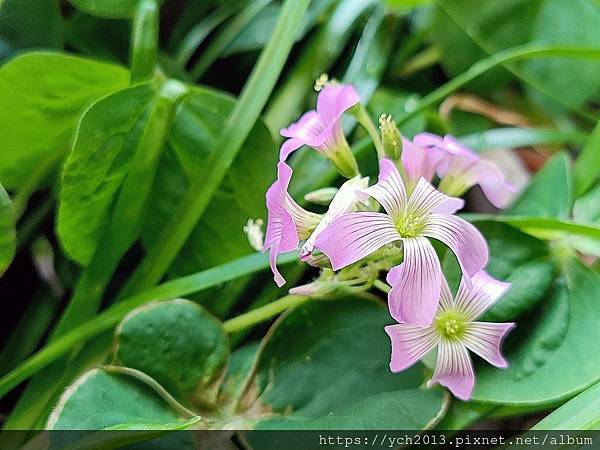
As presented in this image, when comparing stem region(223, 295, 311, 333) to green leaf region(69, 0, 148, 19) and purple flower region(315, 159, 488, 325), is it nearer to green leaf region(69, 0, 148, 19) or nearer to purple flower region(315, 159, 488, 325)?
purple flower region(315, 159, 488, 325)

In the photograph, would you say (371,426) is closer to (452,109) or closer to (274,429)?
(274,429)

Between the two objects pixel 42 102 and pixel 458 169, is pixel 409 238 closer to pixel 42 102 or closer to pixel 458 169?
pixel 458 169

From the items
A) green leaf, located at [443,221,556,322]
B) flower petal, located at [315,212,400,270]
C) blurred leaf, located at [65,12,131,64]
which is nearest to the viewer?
flower petal, located at [315,212,400,270]

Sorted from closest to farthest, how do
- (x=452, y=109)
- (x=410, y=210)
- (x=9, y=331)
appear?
(x=410, y=210) → (x=9, y=331) → (x=452, y=109)

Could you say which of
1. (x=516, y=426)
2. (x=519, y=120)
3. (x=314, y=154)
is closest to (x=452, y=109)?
(x=519, y=120)

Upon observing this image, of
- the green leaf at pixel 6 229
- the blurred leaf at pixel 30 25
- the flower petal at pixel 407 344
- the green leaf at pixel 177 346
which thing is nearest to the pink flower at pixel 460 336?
the flower petal at pixel 407 344

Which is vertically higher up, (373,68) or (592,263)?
(373,68)

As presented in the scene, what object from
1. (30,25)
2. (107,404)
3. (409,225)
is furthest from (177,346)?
(30,25)

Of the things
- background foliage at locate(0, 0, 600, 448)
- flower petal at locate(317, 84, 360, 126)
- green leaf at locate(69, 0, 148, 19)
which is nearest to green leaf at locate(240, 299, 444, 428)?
background foliage at locate(0, 0, 600, 448)
